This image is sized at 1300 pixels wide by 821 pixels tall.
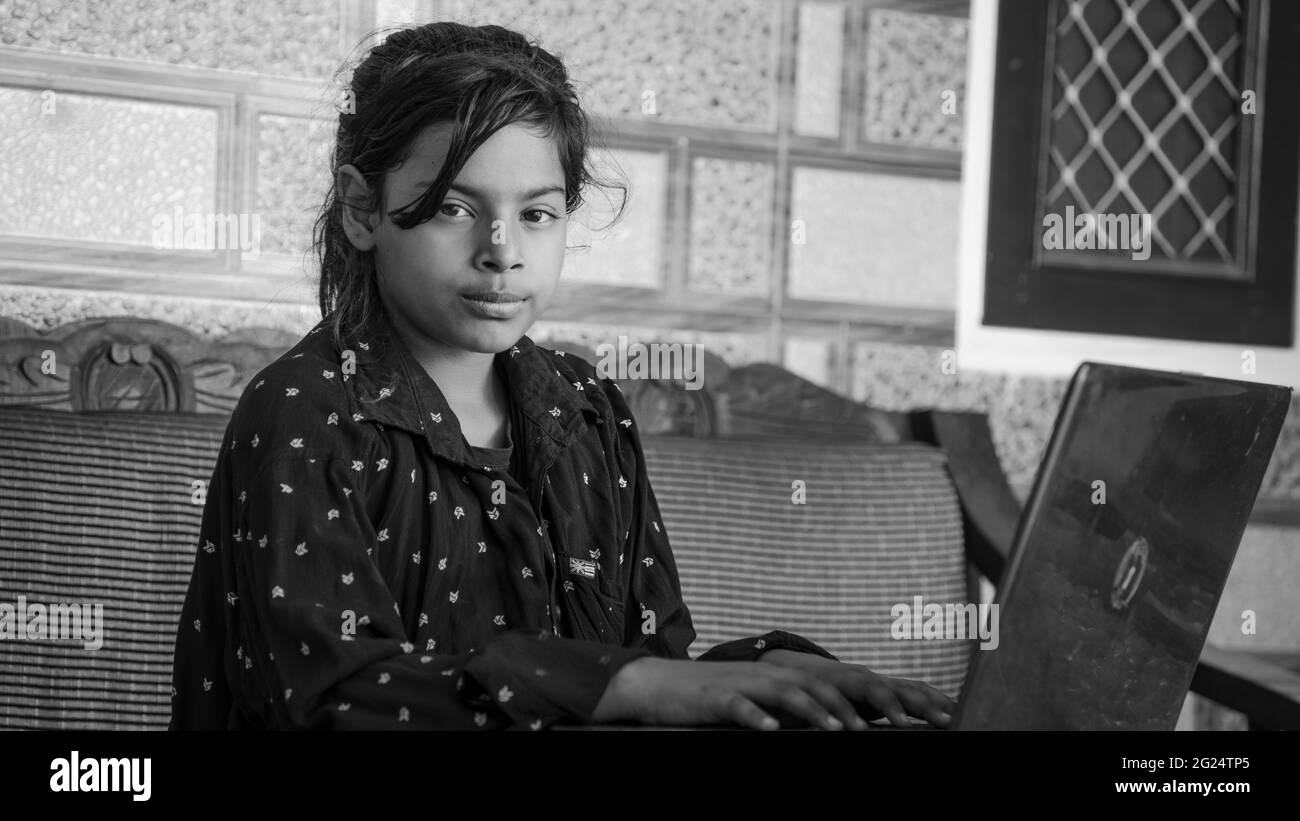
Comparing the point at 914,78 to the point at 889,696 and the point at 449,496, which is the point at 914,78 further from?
the point at 889,696

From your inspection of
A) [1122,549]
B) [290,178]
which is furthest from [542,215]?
[290,178]

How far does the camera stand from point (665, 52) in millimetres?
2096

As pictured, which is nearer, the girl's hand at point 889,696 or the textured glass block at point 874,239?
the girl's hand at point 889,696

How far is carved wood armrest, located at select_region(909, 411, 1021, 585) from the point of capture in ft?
6.20

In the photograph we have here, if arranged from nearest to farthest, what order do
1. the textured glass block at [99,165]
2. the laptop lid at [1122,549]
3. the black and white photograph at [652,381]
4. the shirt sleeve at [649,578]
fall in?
1. the laptop lid at [1122,549]
2. the black and white photograph at [652,381]
3. the shirt sleeve at [649,578]
4. the textured glass block at [99,165]

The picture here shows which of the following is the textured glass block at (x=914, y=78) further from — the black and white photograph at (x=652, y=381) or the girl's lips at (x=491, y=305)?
the girl's lips at (x=491, y=305)

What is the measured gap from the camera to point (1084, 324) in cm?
230


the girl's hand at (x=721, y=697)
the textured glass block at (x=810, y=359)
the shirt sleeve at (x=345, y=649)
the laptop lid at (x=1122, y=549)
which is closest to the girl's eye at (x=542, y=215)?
the shirt sleeve at (x=345, y=649)

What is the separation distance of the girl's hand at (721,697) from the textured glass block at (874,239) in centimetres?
129

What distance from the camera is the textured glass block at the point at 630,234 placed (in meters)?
2.05

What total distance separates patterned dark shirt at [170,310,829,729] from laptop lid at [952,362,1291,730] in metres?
0.27

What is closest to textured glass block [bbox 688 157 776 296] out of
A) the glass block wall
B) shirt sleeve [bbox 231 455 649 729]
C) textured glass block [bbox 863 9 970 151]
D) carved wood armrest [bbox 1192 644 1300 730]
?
the glass block wall

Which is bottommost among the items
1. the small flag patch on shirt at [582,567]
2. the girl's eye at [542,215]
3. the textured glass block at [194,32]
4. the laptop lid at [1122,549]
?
the small flag patch on shirt at [582,567]
